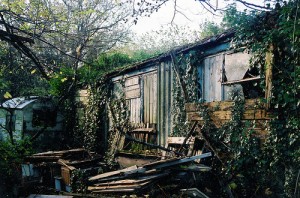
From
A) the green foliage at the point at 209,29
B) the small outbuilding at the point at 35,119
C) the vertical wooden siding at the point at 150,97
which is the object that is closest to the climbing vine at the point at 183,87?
the vertical wooden siding at the point at 150,97

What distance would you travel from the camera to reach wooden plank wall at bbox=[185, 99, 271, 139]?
6930mm

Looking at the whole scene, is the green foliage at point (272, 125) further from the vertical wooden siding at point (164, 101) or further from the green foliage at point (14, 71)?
the green foliage at point (14, 71)

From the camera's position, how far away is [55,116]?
57.2 feet

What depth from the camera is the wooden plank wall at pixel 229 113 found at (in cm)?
693

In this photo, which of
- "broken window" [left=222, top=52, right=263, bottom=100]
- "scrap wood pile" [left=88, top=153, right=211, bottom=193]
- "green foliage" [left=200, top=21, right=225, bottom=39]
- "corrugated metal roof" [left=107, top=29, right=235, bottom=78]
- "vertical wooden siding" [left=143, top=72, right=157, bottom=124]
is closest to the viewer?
"scrap wood pile" [left=88, top=153, right=211, bottom=193]

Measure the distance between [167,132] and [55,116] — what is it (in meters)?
9.36

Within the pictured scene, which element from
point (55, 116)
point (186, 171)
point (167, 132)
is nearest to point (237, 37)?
point (186, 171)

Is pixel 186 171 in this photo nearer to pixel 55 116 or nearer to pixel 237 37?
pixel 237 37

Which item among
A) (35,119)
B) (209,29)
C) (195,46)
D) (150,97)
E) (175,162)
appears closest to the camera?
(175,162)

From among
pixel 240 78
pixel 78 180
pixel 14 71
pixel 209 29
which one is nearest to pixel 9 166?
pixel 14 71

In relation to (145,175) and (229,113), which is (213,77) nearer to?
(229,113)

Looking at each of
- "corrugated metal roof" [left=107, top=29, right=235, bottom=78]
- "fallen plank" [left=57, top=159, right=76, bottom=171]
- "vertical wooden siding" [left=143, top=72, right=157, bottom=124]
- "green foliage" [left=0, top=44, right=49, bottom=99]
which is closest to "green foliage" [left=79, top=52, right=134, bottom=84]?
"green foliage" [left=0, top=44, right=49, bottom=99]

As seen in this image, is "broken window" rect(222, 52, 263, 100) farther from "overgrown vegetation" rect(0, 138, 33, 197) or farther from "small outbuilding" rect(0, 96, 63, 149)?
"small outbuilding" rect(0, 96, 63, 149)

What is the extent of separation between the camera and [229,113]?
7.77 meters
